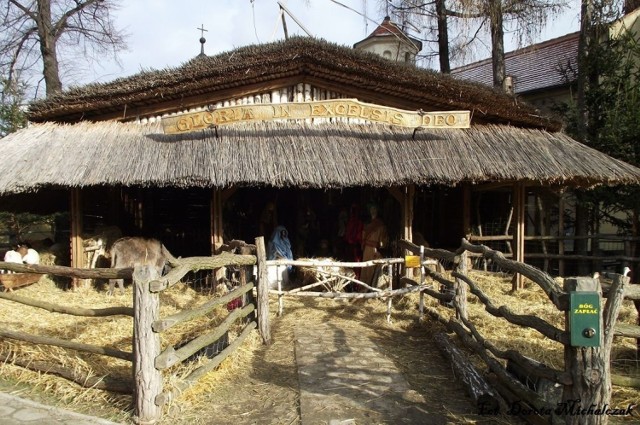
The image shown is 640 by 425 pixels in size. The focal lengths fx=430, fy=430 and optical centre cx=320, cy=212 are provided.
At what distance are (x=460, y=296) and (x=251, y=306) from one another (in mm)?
2825

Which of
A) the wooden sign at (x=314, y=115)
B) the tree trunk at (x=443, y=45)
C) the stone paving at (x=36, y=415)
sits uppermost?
the tree trunk at (x=443, y=45)

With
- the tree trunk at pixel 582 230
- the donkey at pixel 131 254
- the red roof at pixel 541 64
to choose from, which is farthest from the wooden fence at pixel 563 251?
the red roof at pixel 541 64

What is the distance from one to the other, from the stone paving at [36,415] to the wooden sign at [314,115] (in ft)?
17.7

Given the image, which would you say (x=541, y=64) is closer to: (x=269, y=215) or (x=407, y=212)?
(x=407, y=212)

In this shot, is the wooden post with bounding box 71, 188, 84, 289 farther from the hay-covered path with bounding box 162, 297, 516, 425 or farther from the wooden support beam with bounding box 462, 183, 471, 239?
the wooden support beam with bounding box 462, 183, 471, 239

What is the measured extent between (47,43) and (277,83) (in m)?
15.4

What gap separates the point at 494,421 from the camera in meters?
3.65

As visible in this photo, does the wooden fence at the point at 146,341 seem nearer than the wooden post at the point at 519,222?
Yes

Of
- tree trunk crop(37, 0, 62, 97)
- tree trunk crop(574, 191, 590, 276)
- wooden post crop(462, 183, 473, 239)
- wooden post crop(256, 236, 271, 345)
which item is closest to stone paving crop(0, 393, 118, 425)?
wooden post crop(256, 236, 271, 345)

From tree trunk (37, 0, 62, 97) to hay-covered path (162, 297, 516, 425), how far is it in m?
17.7

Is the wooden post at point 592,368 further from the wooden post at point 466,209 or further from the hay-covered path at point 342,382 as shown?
the wooden post at point 466,209

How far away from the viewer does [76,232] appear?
8695 mm

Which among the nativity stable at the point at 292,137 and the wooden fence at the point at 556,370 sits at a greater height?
the nativity stable at the point at 292,137

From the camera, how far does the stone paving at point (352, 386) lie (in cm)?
377
